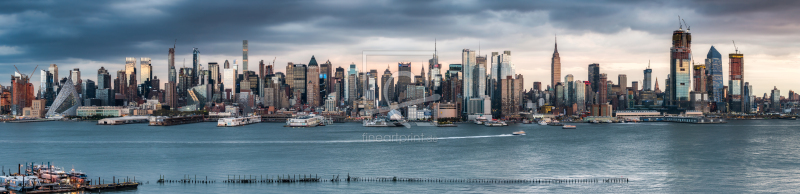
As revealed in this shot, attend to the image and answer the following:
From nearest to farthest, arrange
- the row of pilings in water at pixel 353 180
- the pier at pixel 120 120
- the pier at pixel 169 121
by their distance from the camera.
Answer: the row of pilings in water at pixel 353 180 < the pier at pixel 169 121 < the pier at pixel 120 120

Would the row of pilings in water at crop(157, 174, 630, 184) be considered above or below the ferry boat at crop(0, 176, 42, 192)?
below

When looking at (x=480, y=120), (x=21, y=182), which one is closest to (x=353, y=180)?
(x=21, y=182)

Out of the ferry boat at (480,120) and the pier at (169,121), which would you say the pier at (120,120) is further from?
the ferry boat at (480,120)

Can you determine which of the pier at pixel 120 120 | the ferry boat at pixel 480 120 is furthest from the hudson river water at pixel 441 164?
the ferry boat at pixel 480 120

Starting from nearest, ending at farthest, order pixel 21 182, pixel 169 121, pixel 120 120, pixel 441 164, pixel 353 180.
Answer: pixel 21 182 < pixel 353 180 < pixel 441 164 < pixel 169 121 < pixel 120 120

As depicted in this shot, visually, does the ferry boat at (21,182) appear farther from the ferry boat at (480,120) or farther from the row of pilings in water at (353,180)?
the ferry boat at (480,120)

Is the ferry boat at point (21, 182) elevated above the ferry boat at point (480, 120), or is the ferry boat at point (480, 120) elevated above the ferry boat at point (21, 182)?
the ferry boat at point (21, 182)

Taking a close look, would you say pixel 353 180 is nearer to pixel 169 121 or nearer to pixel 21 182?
pixel 21 182

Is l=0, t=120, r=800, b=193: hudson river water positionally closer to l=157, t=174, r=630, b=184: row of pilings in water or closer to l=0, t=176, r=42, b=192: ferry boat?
l=157, t=174, r=630, b=184: row of pilings in water

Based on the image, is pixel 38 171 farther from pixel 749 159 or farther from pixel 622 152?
pixel 749 159

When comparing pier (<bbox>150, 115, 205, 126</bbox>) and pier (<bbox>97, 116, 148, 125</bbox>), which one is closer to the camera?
pier (<bbox>150, 115, 205, 126</bbox>)

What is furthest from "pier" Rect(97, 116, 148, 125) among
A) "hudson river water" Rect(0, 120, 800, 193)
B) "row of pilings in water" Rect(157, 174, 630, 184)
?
"row of pilings in water" Rect(157, 174, 630, 184)

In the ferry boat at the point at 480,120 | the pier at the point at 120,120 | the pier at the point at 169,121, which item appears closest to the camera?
the pier at the point at 169,121

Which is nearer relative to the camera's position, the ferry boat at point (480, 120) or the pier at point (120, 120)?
the pier at point (120, 120)
